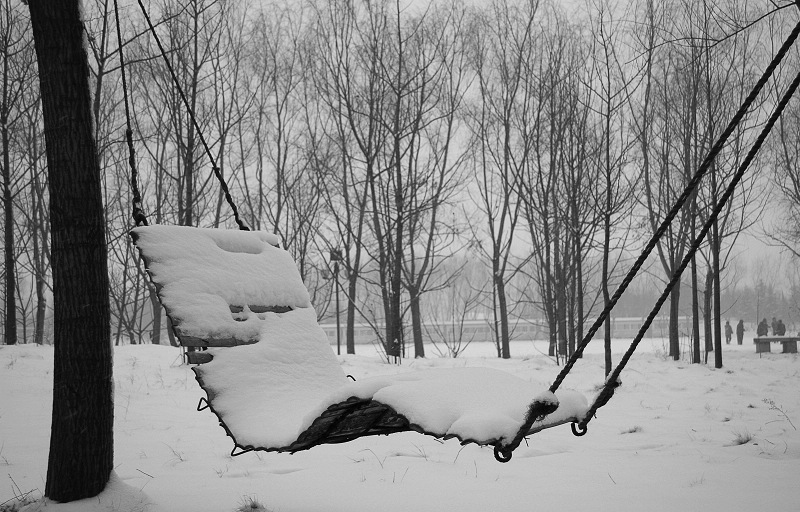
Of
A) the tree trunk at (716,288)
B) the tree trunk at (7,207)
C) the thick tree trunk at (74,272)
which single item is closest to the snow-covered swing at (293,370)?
the thick tree trunk at (74,272)

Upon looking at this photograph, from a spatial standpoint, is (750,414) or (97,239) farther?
(750,414)

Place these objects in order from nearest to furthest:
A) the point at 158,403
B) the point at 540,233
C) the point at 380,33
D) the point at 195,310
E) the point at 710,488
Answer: the point at 195,310 → the point at 710,488 → the point at 158,403 → the point at 380,33 → the point at 540,233

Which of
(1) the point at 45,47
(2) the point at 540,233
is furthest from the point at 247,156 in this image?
(1) the point at 45,47

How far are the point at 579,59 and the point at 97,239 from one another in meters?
7.61

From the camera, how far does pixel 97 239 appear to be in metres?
2.34

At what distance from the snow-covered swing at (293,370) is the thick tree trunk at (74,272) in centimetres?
22

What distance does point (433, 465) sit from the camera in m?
3.03

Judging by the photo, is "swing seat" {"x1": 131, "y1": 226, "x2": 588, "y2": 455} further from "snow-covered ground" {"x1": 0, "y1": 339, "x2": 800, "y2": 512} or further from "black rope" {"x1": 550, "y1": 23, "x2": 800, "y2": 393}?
"snow-covered ground" {"x1": 0, "y1": 339, "x2": 800, "y2": 512}

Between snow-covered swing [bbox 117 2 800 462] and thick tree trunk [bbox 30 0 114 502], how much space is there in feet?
0.74

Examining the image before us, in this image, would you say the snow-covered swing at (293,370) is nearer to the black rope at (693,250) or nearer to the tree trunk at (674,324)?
the black rope at (693,250)

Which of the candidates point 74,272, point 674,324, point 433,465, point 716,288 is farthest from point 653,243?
point 674,324

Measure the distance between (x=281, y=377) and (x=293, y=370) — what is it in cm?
9

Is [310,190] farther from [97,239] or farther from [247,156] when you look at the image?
[97,239]

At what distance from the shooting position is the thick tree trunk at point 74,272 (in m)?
2.22
